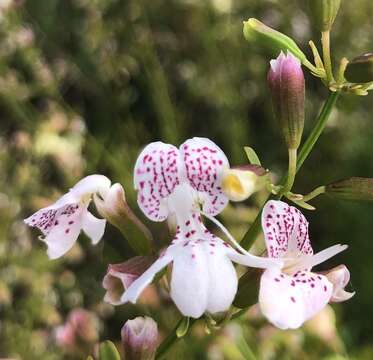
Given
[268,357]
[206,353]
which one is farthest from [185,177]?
[206,353]

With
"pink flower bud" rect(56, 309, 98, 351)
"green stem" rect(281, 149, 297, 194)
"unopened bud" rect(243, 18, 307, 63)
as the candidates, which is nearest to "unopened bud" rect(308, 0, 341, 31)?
"unopened bud" rect(243, 18, 307, 63)

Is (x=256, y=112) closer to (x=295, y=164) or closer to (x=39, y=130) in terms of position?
(x=39, y=130)

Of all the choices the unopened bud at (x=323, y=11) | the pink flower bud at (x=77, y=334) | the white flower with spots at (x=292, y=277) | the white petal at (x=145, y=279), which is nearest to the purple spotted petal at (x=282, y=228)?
the white flower with spots at (x=292, y=277)

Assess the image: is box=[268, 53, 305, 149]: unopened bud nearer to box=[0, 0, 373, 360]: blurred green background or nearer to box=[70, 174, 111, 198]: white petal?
box=[70, 174, 111, 198]: white petal

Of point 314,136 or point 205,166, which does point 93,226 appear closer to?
point 205,166

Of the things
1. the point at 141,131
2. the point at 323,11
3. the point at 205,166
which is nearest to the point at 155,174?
the point at 205,166
